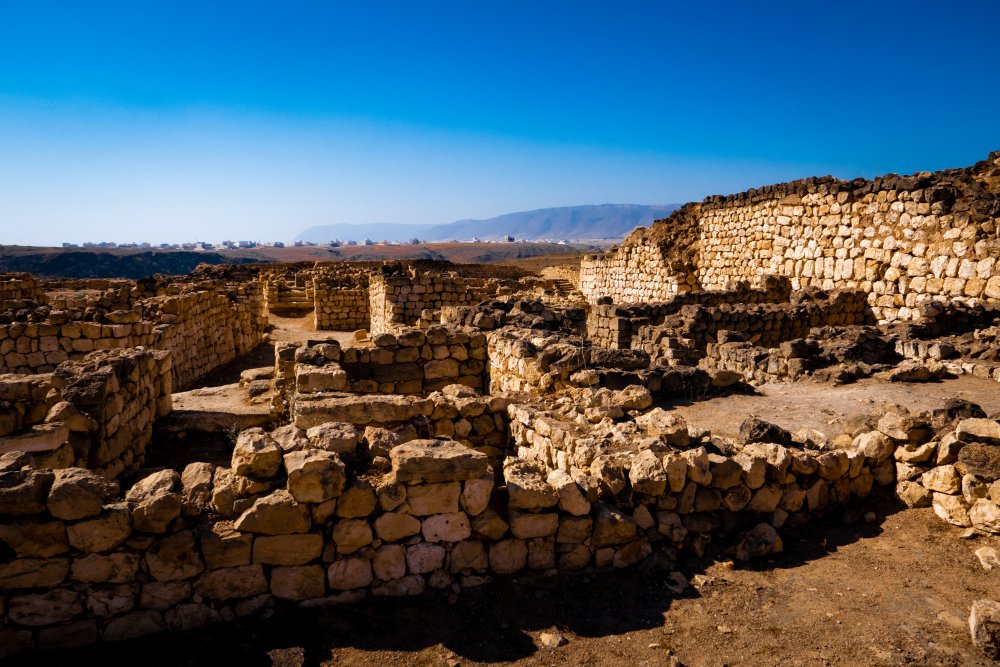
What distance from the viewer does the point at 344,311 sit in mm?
22031

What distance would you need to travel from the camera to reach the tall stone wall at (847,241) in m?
12.3

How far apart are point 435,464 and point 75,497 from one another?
1.93 metres

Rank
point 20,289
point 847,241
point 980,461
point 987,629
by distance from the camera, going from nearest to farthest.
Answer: point 987,629 < point 980,461 < point 847,241 < point 20,289

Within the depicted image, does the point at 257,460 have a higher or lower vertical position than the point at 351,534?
higher

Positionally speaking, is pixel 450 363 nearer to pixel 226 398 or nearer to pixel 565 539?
pixel 226 398

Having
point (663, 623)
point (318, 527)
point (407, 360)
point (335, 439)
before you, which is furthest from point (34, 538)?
point (407, 360)

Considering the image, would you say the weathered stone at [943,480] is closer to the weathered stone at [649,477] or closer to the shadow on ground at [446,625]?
the shadow on ground at [446,625]

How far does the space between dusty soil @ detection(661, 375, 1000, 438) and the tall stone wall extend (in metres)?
5.76

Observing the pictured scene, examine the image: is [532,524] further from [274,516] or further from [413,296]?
[413,296]

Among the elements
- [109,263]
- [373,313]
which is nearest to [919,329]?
[373,313]

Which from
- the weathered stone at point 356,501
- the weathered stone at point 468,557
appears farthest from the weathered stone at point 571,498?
the weathered stone at point 356,501

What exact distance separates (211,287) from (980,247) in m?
17.2

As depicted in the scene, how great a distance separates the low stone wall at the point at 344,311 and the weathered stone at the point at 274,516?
1885 centimetres

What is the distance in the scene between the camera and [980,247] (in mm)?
11883
